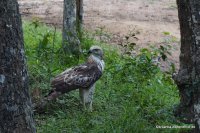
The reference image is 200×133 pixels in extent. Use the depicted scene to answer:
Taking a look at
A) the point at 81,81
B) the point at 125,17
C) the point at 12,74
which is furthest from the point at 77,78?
the point at 125,17

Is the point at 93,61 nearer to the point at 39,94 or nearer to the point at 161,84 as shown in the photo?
the point at 39,94

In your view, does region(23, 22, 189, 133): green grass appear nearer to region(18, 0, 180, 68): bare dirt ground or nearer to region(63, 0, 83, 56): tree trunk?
region(63, 0, 83, 56): tree trunk

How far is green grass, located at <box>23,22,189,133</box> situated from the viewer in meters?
5.55

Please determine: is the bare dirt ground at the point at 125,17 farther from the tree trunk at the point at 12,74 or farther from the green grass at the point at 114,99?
the tree trunk at the point at 12,74

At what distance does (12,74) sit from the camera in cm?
399

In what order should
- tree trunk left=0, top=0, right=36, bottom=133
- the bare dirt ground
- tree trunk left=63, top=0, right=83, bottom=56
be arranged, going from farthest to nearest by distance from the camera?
the bare dirt ground < tree trunk left=63, top=0, right=83, bottom=56 < tree trunk left=0, top=0, right=36, bottom=133

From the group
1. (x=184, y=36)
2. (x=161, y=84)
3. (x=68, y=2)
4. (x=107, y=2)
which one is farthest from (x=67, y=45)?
(x=107, y=2)

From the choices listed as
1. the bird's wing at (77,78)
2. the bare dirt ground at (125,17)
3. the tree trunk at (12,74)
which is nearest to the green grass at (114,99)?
the bird's wing at (77,78)

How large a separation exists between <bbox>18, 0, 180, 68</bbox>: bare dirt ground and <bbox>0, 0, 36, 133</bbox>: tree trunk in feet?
21.1

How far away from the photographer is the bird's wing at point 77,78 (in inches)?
249

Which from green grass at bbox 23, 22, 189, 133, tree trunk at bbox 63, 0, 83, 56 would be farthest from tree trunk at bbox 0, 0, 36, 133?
tree trunk at bbox 63, 0, 83, 56

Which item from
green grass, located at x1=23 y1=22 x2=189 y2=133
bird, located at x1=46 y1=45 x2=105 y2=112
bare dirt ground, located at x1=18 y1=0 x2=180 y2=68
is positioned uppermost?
bird, located at x1=46 y1=45 x2=105 y2=112

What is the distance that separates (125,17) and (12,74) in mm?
9764

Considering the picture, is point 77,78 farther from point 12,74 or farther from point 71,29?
point 71,29
